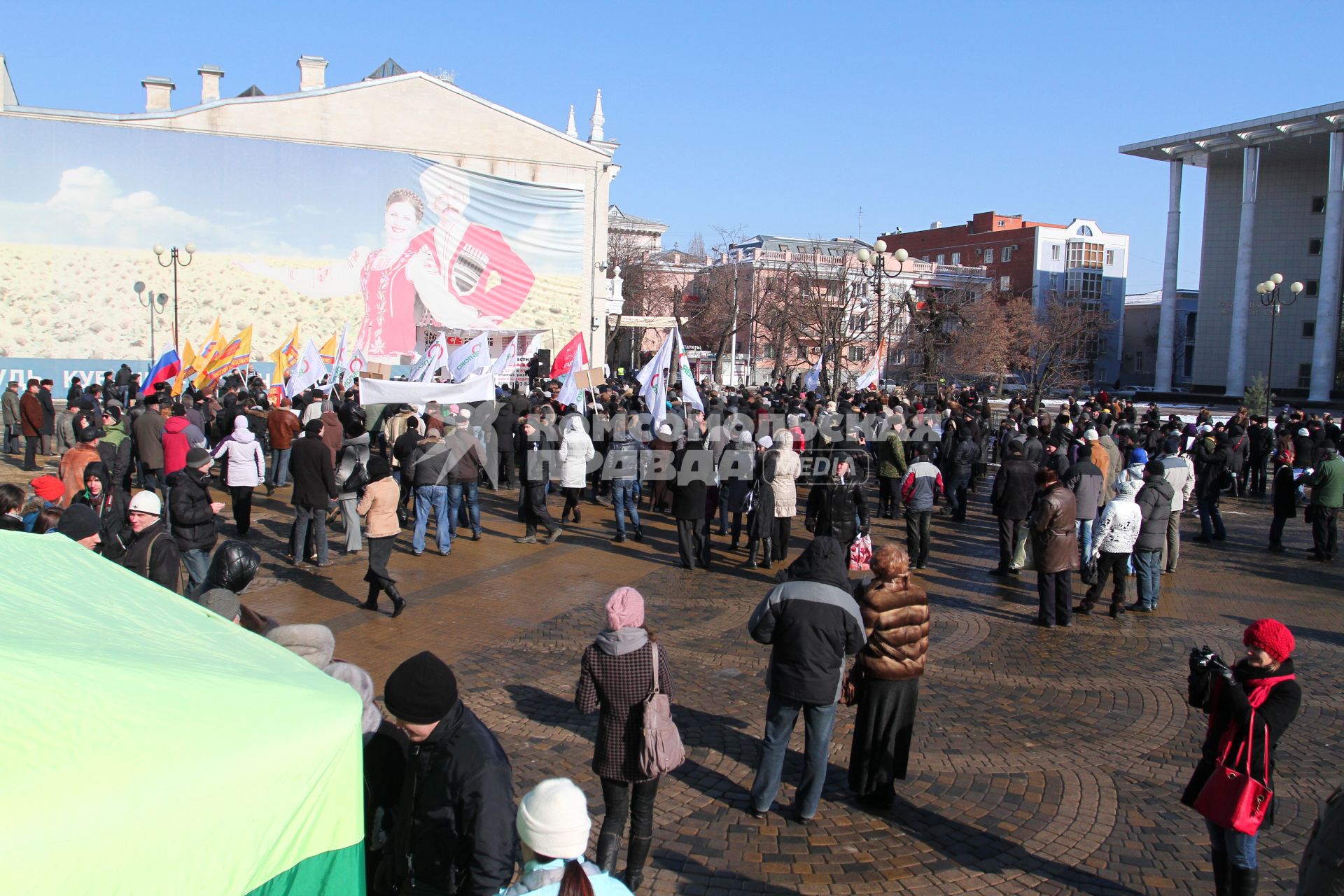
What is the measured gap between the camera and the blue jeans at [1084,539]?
38.2 feet

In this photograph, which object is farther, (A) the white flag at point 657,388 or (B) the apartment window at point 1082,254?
(B) the apartment window at point 1082,254

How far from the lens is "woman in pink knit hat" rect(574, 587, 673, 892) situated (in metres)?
4.60

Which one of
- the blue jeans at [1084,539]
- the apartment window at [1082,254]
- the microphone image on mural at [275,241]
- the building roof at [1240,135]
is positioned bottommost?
the blue jeans at [1084,539]

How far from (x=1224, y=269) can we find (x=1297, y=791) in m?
65.1

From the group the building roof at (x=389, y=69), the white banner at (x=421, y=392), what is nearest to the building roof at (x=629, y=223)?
the building roof at (x=389, y=69)

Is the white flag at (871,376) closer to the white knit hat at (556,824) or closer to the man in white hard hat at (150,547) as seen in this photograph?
the man in white hard hat at (150,547)

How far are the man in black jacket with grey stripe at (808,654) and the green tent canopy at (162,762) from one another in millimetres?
2963

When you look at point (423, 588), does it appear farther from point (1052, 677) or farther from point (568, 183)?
point (568, 183)

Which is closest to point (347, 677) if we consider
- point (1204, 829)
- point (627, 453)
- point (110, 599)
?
point (110, 599)

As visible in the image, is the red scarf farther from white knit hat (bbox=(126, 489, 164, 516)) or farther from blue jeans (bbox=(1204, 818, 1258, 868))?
white knit hat (bbox=(126, 489, 164, 516))

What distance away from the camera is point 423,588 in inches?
419

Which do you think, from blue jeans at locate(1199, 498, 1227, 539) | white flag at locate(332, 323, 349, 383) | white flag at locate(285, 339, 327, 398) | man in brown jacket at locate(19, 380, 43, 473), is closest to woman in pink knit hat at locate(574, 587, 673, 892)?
blue jeans at locate(1199, 498, 1227, 539)

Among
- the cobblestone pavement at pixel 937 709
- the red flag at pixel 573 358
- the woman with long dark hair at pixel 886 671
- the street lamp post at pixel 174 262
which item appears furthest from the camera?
the street lamp post at pixel 174 262

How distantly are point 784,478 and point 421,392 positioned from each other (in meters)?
5.81
